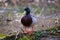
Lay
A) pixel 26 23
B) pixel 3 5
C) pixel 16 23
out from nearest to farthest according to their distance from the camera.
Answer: pixel 26 23, pixel 16 23, pixel 3 5

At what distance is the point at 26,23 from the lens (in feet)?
10.7

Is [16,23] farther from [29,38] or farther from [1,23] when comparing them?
[29,38]

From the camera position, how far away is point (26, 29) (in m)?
3.30

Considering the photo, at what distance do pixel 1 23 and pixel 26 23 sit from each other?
1172mm

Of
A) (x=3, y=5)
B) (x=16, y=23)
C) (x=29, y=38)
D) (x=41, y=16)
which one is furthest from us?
(x=3, y=5)

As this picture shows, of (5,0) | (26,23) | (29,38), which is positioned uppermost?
(5,0)

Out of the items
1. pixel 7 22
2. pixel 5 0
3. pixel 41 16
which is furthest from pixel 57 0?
pixel 7 22

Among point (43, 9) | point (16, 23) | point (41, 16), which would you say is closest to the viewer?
point (16, 23)

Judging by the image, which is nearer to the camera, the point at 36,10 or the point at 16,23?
the point at 16,23

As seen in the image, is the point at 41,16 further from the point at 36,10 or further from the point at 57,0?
the point at 57,0

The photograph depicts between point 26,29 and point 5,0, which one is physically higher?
point 5,0

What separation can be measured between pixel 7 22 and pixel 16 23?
0.78ft

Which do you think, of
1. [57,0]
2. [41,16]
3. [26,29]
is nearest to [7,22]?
[41,16]

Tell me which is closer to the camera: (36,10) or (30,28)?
(30,28)
